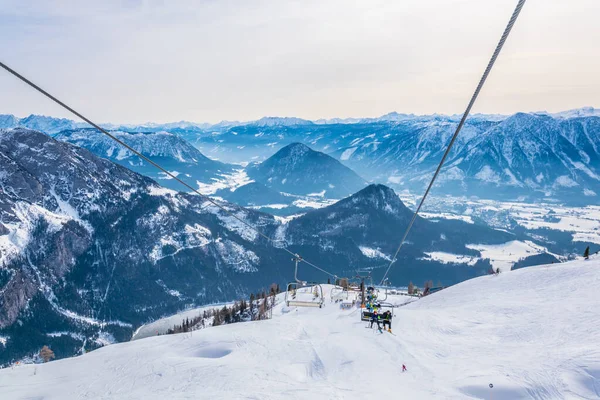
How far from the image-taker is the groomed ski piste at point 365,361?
2184 cm

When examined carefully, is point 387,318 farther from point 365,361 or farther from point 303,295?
point 303,295

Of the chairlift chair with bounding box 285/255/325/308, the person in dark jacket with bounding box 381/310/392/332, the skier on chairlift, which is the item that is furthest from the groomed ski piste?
the chairlift chair with bounding box 285/255/325/308

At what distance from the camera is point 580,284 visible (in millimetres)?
42219

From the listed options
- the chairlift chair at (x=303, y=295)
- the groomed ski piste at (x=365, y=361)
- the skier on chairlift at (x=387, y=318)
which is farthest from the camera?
the chairlift chair at (x=303, y=295)

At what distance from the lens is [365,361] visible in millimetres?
27109

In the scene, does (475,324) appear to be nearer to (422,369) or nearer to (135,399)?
(422,369)

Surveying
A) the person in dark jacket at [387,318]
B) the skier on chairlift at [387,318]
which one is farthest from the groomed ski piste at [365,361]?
the person in dark jacket at [387,318]

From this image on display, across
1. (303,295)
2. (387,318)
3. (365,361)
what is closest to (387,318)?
(387,318)

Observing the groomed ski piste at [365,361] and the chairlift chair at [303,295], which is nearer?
the groomed ski piste at [365,361]

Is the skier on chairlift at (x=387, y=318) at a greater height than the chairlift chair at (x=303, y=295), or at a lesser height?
greater

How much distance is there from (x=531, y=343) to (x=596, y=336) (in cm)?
433

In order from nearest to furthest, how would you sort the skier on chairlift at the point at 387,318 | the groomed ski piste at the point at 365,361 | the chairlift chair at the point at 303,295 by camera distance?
the groomed ski piste at the point at 365,361, the skier on chairlift at the point at 387,318, the chairlift chair at the point at 303,295

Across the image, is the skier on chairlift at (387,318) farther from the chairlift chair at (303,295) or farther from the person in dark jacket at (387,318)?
the chairlift chair at (303,295)

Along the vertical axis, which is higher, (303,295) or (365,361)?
(365,361)
